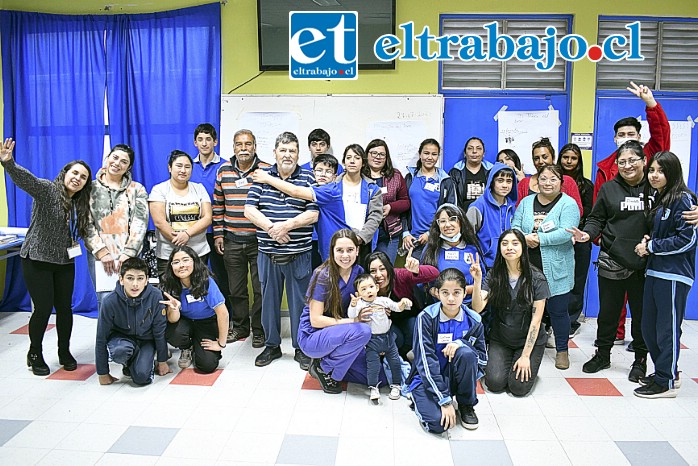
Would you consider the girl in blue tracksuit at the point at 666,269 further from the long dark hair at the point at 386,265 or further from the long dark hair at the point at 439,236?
the long dark hair at the point at 386,265

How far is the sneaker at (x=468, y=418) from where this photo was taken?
2709 millimetres

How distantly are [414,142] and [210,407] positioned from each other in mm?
2576

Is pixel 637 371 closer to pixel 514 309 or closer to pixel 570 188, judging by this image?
pixel 514 309

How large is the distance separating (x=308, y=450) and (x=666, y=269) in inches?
84.2

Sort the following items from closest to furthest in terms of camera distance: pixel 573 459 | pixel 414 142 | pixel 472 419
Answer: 1. pixel 573 459
2. pixel 472 419
3. pixel 414 142

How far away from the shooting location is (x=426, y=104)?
4434mm

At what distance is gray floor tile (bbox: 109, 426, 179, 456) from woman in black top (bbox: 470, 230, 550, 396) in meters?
1.76

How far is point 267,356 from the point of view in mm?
3557

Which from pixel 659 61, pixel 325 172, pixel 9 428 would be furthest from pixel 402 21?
pixel 9 428

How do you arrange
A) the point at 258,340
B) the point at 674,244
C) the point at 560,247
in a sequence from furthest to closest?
1. the point at 258,340
2. the point at 560,247
3. the point at 674,244

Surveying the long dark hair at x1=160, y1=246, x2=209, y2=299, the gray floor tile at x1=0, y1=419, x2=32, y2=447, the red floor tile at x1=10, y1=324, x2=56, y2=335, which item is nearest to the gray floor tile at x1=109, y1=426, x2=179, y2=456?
the gray floor tile at x1=0, y1=419, x2=32, y2=447

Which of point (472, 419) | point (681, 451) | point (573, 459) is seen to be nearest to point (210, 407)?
point (472, 419)

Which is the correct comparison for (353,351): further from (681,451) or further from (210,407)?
(681,451)

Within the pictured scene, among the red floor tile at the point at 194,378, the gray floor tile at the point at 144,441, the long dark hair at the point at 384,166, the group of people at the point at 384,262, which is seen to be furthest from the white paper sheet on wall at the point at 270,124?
the gray floor tile at the point at 144,441
